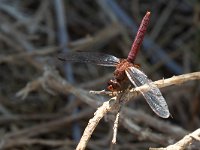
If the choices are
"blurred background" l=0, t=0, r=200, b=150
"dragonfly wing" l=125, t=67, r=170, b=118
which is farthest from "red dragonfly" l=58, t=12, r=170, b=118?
"blurred background" l=0, t=0, r=200, b=150

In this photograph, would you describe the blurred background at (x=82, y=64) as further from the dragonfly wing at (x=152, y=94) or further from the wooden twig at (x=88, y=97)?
the dragonfly wing at (x=152, y=94)

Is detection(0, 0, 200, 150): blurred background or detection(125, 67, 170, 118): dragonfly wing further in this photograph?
detection(0, 0, 200, 150): blurred background

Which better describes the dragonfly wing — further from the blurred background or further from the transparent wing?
the blurred background

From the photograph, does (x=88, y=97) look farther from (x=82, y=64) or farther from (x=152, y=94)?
(x=82, y=64)

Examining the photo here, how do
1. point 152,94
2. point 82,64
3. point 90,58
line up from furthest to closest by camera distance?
1. point 82,64
2. point 90,58
3. point 152,94

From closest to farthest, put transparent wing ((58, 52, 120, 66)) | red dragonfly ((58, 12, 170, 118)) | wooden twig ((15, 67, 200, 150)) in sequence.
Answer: wooden twig ((15, 67, 200, 150)) → red dragonfly ((58, 12, 170, 118)) → transparent wing ((58, 52, 120, 66))

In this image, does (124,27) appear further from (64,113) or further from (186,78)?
(186,78)

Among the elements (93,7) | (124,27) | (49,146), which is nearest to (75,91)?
(49,146)

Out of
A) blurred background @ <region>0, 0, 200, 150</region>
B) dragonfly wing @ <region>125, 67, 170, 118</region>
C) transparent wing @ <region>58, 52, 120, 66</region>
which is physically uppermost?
blurred background @ <region>0, 0, 200, 150</region>

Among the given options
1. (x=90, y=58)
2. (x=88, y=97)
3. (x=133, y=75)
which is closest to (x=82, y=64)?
(x=88, y=97)
